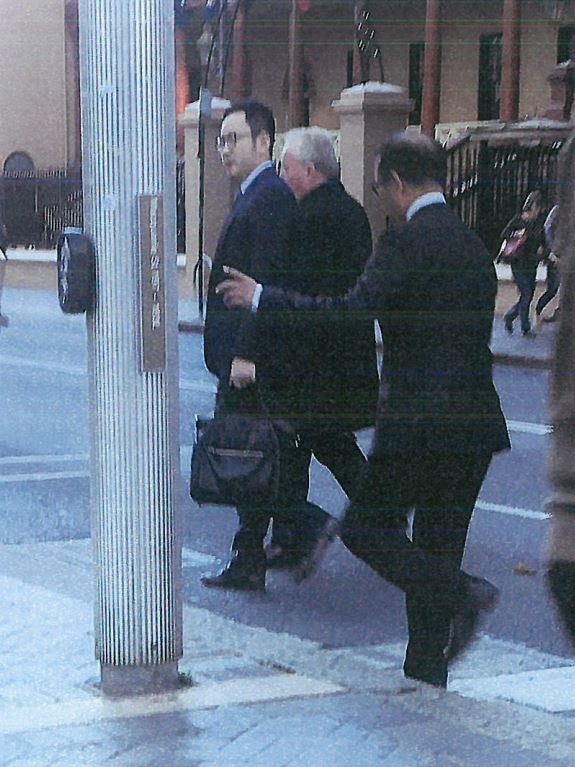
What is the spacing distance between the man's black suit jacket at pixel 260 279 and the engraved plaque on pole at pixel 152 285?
150 centimetres

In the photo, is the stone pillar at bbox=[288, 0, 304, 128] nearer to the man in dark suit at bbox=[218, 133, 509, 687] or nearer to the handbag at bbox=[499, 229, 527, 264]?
the handbag at bbox=[499, 229, 527, 264]

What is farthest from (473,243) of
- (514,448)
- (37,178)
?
(37,178)

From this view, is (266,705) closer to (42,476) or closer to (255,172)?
(255,172)

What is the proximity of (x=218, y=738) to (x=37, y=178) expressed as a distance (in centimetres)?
2668

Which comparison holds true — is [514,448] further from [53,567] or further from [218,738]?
[218,738]

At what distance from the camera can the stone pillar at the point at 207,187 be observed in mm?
22312

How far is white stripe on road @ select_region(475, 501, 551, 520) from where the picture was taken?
25.7ft

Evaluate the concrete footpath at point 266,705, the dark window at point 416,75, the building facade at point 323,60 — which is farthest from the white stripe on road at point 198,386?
the dark window at point 416,75

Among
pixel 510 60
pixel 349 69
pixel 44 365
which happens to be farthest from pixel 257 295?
pixel 349 69

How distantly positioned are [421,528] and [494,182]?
15.5 metres

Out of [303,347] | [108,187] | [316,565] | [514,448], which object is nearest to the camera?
[108,187]

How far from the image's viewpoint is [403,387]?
4715 mm

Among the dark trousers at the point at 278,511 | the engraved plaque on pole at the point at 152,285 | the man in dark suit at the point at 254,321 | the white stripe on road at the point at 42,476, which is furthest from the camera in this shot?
the white stripe on road at the point at 42,476

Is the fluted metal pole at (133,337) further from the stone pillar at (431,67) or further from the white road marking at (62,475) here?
the stone pillar at (431,67)
